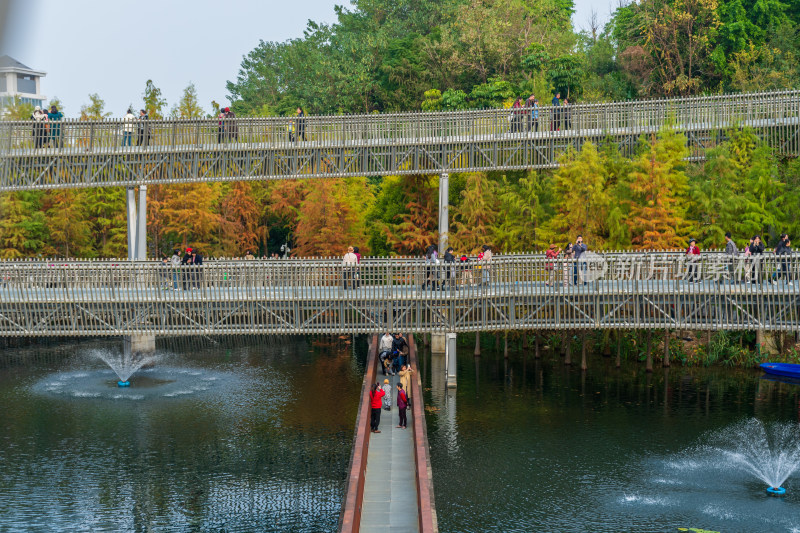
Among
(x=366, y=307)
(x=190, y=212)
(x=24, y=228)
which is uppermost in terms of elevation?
(x=190, y=212)

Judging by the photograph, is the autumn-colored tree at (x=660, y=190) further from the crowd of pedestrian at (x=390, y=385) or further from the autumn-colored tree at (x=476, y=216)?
the crowd of pedestrian at (x=390, y=385)

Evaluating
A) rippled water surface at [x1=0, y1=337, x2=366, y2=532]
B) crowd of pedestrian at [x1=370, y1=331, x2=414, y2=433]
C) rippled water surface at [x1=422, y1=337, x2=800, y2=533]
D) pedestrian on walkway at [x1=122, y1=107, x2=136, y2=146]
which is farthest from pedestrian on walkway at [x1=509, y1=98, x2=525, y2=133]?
pedestrian on walkway at [x1=122, y1=107, x2=136, y2=146]

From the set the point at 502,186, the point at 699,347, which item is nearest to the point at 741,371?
the point at 699,347

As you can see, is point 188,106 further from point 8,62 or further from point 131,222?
point 8,62

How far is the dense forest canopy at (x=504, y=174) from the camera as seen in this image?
145 ft

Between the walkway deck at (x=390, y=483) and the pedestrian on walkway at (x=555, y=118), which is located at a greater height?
the pedestrian on walkway at (x=555, y=118)

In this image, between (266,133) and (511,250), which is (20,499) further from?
(511,250)

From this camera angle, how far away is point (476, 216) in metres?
51.8

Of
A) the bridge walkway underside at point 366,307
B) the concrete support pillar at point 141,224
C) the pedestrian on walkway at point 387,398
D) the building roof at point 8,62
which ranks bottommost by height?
the pedestrian on walkway at point 387,398

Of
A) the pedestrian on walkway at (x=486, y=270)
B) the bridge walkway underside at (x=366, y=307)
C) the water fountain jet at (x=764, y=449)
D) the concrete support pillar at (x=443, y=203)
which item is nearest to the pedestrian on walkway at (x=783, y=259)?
the bridge walkway underside at (x=366, y=307)

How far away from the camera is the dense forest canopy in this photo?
44.1 metres

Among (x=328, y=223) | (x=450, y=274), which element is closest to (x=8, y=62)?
(x=450, y=274)

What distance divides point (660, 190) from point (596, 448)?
58.8ft

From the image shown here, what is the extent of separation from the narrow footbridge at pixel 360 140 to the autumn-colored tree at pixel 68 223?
16.4m
